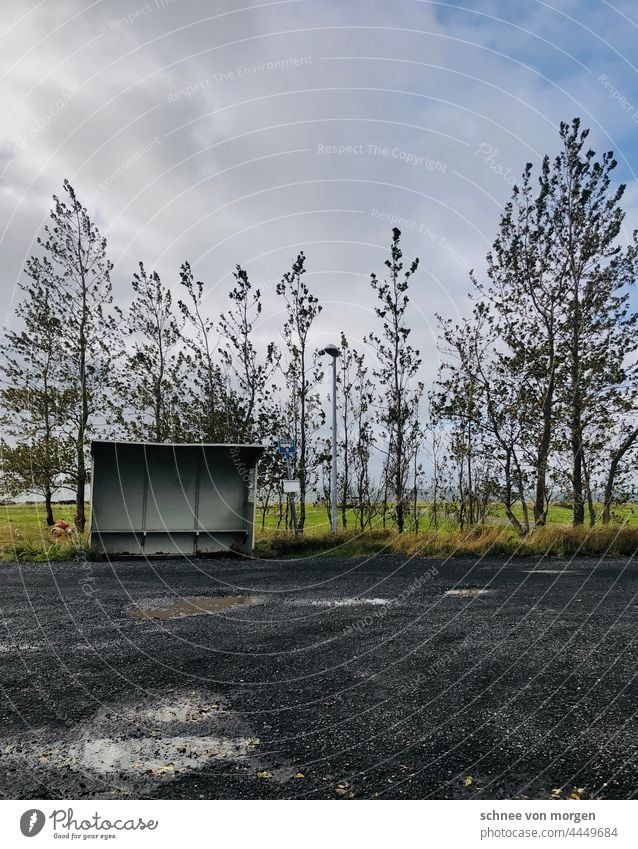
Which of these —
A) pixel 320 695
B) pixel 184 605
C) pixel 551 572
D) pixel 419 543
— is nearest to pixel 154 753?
pixel 320 695

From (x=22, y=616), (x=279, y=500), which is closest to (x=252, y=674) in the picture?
(x=22, y=616)

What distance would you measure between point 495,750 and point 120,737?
7.43 feet

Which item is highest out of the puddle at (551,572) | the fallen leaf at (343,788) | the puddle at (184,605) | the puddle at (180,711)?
the fallen leaf at (343,788)

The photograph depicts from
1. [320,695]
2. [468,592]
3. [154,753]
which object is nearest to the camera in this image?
[154,753]

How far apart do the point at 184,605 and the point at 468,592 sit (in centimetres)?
403

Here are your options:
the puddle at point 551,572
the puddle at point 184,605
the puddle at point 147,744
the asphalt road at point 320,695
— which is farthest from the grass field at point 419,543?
the puddle at point 147,744

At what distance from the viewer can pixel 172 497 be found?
572 inches

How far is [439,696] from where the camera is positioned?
427 cm

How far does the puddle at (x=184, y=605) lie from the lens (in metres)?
7.15

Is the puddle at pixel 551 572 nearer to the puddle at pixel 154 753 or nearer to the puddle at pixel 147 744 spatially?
the puddle at pixel 147 744

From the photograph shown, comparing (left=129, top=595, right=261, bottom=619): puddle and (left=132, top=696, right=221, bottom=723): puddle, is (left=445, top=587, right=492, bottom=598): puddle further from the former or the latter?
(left=132, top=696, right=221, bottom=723): puddle

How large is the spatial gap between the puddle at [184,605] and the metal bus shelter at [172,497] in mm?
5681

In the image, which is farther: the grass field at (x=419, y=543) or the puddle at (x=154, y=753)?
the grass field at (x=419, y=543)

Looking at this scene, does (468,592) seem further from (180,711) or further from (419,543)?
(180,711)
